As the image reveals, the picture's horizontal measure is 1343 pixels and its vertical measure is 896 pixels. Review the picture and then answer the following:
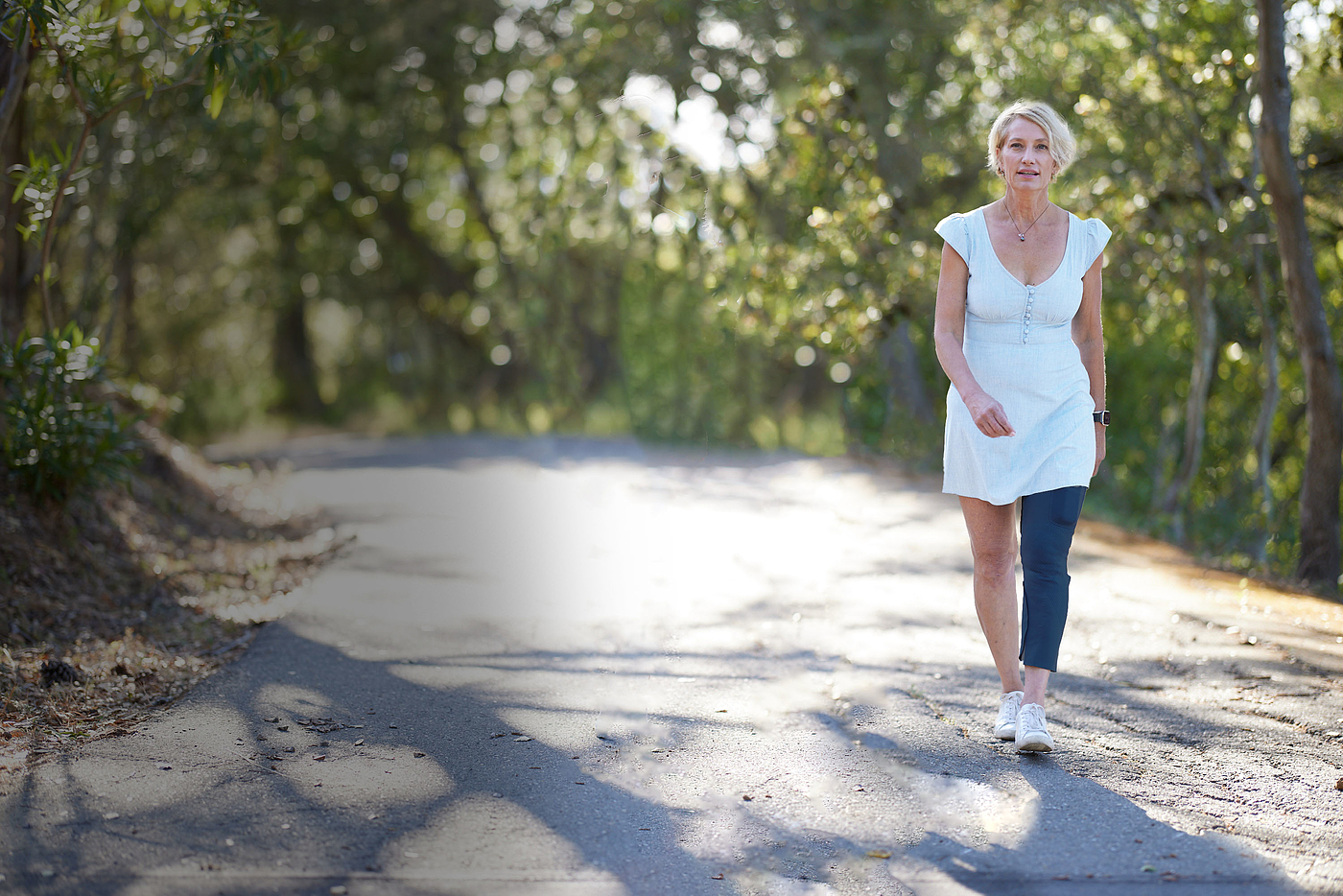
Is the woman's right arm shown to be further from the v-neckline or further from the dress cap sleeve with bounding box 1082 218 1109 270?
the dress cap sleeve with bounding box 1082 218 1109 270

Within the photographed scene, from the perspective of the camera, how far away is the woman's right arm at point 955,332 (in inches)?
159

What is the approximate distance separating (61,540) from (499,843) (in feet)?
14.9

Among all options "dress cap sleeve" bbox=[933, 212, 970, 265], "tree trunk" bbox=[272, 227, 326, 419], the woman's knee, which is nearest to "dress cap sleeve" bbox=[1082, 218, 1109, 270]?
"dress cap sleeve" bbox=[933, 212, 970, 265]

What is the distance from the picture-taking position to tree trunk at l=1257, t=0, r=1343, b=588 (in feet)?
24.6

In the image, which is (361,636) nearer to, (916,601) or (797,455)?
(916,601)

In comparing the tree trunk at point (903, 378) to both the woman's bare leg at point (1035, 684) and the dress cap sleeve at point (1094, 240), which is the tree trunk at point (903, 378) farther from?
the woman's bare leg at point (1035, 684)

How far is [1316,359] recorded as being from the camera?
7.86m

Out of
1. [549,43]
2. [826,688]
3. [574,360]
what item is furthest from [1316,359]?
[574,360]

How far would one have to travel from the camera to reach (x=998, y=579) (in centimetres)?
436

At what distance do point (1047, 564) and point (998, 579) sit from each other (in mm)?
Answer: 218

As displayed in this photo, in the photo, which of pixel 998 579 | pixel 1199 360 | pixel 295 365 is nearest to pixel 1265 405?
pixel 1199 360

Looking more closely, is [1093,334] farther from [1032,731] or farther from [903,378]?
[903,378]

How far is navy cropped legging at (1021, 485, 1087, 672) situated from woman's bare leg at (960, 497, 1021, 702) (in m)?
0.10

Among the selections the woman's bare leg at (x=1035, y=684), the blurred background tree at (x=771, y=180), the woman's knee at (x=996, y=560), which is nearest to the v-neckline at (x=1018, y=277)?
the woman's knee at (x=996, y=560)
